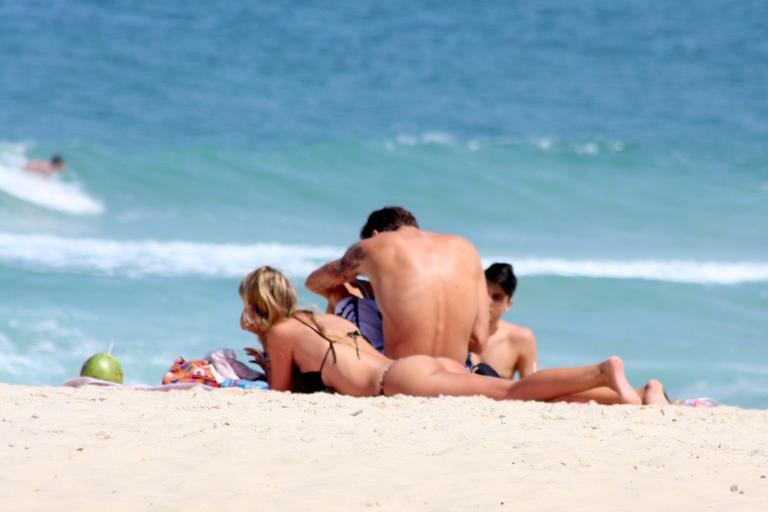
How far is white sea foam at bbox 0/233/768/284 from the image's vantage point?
40.5 ft

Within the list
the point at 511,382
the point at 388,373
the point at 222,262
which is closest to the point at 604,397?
the point at 511,382

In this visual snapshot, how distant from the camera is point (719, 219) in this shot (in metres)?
16.0

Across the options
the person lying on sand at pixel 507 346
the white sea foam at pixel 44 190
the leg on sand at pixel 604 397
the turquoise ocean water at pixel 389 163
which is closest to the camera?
the leg on sand at pixel 604 397

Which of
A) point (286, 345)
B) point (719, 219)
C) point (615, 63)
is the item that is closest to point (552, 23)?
point (615, 63)

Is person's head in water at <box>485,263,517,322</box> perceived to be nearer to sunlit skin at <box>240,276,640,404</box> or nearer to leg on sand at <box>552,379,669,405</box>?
sunlit skin at <box>240,276,640,404</box>

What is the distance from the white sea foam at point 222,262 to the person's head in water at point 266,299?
21.5 ft

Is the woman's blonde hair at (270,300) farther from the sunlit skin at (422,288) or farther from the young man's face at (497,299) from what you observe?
the young man's face at (497,299)

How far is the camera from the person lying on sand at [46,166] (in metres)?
16.6

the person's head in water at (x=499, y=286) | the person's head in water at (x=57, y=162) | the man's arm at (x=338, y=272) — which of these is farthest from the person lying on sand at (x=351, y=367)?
the person's head in water at (x=57, y=162)

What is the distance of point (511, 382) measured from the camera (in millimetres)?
5281

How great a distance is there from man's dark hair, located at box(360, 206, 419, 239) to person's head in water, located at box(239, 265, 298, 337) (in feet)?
2.49

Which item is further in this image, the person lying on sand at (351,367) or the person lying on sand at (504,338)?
the person lying on sand at (504,338)

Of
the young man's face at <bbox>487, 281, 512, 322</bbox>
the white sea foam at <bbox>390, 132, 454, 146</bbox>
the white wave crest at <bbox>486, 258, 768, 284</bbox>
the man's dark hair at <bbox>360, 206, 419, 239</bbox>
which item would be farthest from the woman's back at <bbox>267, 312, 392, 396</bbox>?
the white sea foam at <bbox>390, 132, 454, 146</bbox>

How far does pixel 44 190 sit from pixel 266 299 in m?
11.4
